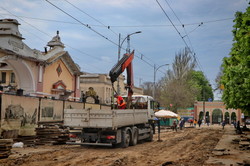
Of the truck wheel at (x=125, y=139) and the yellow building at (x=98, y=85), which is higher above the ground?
the yellow building at (x=98, y=85)

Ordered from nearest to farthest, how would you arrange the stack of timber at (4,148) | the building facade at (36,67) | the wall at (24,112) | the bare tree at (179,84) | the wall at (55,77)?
the stack of timber at (4,148) → the wall at (24,112) → the building facade at (36,67) → the wall at (55,77) → the bare tree at (179,84)

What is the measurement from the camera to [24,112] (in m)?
16.4

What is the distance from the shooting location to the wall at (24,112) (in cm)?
1455

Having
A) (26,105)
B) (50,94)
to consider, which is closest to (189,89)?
(50,94)

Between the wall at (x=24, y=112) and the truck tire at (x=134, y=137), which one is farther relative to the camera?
the truck tire at (x=134, y=137)

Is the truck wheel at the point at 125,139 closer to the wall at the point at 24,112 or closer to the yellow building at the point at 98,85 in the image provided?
the wall at the point at 24,112

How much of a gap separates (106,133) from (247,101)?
7.61 meters

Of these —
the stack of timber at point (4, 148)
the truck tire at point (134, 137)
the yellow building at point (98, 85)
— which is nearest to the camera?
the stack of timber at point (4, 148)

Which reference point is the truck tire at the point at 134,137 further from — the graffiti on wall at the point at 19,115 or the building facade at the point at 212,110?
the building facade at the point at 212,110

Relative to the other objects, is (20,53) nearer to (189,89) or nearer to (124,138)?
(124,138)

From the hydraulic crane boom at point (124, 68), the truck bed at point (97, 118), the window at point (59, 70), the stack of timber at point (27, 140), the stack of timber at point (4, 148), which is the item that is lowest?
the stack of timber at point (27, 140)

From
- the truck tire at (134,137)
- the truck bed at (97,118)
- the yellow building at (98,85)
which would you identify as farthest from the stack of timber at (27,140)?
the yellow building at (98,85)

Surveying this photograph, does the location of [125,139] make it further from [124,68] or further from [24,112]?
[24,112]

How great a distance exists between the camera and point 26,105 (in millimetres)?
16562
